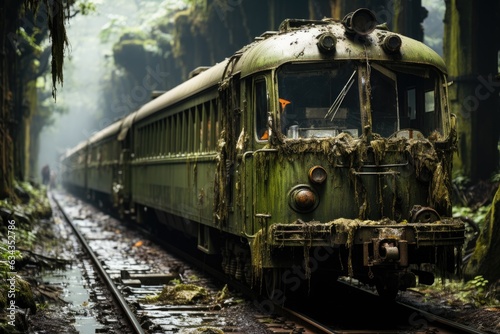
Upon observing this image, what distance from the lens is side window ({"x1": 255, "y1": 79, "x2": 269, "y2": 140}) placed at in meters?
9.59

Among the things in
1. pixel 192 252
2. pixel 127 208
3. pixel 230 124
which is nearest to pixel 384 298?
pixel 230 124

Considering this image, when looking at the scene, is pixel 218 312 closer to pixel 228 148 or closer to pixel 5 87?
pixel 228 148

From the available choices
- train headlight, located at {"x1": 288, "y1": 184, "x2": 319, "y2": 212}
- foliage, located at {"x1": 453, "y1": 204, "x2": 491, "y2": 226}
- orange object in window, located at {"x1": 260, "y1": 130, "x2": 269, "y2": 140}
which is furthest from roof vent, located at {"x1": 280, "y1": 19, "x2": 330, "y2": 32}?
foliage, located at {"x1": 453, "y1": 204, "x2": 491, "y2": 226}

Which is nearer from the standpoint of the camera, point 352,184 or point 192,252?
point 352,184

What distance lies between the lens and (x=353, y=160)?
9.08 metres

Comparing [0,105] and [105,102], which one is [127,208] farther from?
[105,102]

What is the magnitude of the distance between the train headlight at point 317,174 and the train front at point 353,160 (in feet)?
0.04

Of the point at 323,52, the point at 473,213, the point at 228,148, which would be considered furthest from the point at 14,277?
the point at 473,213

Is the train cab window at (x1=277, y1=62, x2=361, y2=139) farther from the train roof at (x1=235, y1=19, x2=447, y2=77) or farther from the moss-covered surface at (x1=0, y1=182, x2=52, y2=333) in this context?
the moss-covered surface at (x1=0, y1=182, x2=52, y2=333)

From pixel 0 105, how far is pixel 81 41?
6885 cm

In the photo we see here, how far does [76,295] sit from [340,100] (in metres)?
5.16

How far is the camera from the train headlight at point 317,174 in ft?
29.7

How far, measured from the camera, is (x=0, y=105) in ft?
60.5

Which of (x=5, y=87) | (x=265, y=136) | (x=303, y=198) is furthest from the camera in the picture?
(x=5, y=87)
